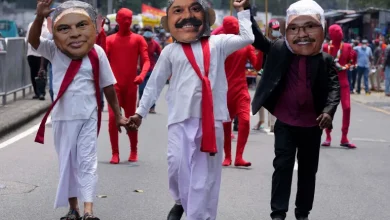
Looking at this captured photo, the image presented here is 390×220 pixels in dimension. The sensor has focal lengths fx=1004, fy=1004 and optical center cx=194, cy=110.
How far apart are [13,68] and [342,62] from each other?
8155mm

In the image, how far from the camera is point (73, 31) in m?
8.35

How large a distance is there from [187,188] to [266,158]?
222 inches

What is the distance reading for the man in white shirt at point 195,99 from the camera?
26.2ft

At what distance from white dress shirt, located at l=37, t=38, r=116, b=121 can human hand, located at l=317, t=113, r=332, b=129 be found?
191 centimetres

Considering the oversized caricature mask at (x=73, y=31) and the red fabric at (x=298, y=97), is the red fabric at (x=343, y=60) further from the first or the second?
the oversized caricature mask at (x=73, y=31)

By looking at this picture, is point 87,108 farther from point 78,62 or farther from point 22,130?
point 22,130

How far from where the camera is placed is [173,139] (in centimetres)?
812

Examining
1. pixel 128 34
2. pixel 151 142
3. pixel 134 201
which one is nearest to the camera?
pixel 134 201

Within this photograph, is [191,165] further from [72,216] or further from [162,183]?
[162,183]

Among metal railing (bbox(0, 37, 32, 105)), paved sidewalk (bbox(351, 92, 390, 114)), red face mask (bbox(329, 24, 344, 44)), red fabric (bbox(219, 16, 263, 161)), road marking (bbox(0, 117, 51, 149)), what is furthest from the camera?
paved sidewalk (bbox(351, 92, 390, 114))

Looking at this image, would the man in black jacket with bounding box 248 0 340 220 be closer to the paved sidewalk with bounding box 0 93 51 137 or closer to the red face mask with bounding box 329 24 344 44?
the red face mask with bounding box 329 24 344 44

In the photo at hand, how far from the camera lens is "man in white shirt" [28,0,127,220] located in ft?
27.4

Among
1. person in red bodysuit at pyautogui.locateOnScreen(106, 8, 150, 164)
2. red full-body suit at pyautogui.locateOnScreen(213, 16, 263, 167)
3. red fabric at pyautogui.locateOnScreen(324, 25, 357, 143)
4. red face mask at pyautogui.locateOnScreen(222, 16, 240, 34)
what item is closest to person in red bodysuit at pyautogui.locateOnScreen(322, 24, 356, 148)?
red fabric at pyautogui.locateOnScreen(324, 25, 357, 143)

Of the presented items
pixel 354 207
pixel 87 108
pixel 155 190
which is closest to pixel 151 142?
pixel 155 190
